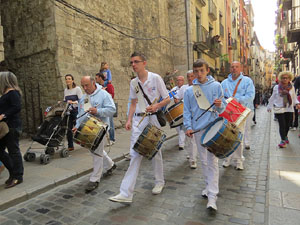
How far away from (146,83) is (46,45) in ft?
20.9

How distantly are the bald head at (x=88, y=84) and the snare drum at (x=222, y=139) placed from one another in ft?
6.61

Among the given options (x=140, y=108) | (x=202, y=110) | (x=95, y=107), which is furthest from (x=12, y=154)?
(x=202, y=110)

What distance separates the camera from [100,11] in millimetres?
10008

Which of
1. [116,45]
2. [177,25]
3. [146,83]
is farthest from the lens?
[177,25]

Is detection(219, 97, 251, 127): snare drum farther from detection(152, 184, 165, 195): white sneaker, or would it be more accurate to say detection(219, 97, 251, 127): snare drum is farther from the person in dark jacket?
the person in dark jacket

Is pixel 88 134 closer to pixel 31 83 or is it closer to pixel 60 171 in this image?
pixel 60 171

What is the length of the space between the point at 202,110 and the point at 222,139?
0.49 metres

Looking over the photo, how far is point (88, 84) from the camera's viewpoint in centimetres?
387

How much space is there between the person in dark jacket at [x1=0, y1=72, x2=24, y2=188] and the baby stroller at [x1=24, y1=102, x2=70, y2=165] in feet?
3.71

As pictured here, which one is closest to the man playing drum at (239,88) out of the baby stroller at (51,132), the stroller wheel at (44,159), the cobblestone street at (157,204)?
the cobblestone street at (157,204)

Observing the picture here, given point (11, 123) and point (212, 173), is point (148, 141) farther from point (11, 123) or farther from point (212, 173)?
point (11, 123)

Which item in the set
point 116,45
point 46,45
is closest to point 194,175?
point 46,45

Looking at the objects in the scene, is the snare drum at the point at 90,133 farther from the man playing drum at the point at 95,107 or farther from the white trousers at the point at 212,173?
the white trousers at the point at 212,173

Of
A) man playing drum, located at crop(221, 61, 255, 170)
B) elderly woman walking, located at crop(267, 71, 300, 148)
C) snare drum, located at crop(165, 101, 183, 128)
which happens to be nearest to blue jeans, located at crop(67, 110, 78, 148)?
snare drum, located at crop(165, 101, 183, 128)
